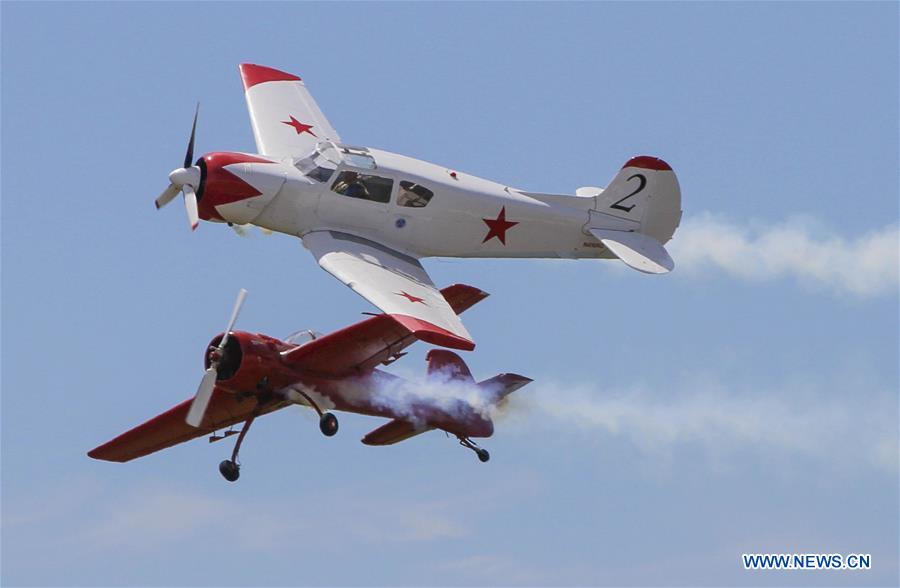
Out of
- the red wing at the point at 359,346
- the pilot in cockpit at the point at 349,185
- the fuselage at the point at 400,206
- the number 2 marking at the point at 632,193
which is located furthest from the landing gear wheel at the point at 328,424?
the number 2 marking at the point at 632,193

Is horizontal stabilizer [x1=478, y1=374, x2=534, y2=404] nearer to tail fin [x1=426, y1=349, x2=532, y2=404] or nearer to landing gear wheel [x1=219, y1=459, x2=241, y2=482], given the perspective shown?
tail fin [x1=426, y1=349, x2=532, y2=404]

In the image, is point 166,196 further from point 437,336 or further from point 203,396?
point 437,336

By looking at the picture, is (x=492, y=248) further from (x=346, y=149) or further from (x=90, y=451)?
(x=90, y=451)

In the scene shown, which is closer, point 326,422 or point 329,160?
point 326,422

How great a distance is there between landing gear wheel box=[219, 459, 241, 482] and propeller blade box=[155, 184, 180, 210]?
4743mm

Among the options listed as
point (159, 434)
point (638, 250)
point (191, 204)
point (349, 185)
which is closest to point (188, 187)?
point (191, 204)

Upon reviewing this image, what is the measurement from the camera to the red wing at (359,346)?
35094 millimetres

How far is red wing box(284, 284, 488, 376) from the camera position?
35.1 metres

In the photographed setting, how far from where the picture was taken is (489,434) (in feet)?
121

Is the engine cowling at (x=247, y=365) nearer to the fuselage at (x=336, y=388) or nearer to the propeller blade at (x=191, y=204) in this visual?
the fuselage at (x=336, y=388)

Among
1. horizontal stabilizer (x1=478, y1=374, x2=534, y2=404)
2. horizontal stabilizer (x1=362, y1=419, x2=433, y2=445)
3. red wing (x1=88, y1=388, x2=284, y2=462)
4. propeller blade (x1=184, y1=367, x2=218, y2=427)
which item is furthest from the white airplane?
red wing (x1=88, y1=388, x2=284, y2=462)

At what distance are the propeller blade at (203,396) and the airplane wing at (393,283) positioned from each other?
2631 mm

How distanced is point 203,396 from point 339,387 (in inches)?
95.2

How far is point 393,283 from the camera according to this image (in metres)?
34.3
